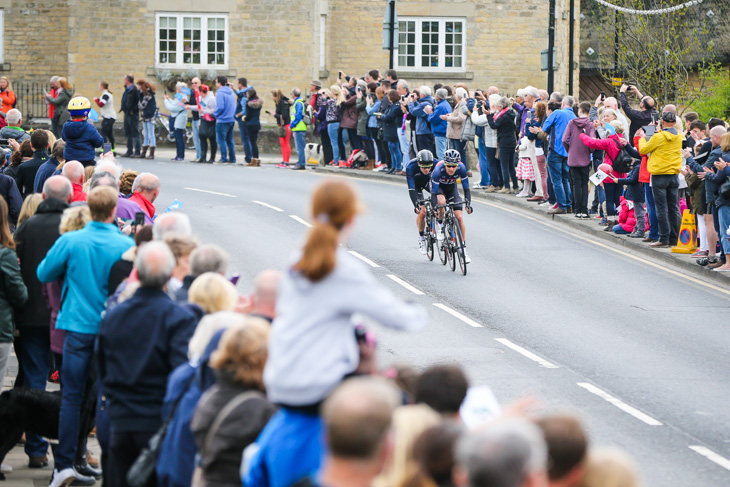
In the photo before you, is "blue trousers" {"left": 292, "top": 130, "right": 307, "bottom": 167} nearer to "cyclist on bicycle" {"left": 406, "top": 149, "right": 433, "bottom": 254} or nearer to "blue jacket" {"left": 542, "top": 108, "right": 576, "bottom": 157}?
"blue jacket" {"left": 542, "top": 108, "right": 576, "bottom": 157}

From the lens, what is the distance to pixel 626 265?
697 inches

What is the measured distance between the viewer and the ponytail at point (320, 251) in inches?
187

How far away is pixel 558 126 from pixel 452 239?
18.8 ft

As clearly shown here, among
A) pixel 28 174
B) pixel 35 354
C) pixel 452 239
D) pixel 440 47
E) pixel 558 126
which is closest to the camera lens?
pixel 35 354

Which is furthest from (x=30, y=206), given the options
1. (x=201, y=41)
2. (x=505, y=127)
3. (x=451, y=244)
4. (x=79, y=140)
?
(x=201, y=41)

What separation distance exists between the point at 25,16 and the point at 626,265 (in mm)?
28334

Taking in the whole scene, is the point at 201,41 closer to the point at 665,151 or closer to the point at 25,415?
the point at 665,151

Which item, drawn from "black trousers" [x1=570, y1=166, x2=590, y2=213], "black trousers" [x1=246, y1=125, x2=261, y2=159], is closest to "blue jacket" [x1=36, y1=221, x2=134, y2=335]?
"black trousers" [x1=570, y1=166, x2=590, y2=213]

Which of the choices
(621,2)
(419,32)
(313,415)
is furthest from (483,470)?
(621,2)

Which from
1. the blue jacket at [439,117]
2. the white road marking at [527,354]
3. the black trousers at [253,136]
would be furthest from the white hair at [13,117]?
the black trousers at [253,136]

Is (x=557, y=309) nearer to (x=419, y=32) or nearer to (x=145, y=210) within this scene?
(x=145, y=210)

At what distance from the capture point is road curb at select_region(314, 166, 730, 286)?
1716 cm

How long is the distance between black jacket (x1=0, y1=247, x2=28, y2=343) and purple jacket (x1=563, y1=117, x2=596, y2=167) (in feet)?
45.6

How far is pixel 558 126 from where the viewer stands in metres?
21.5
